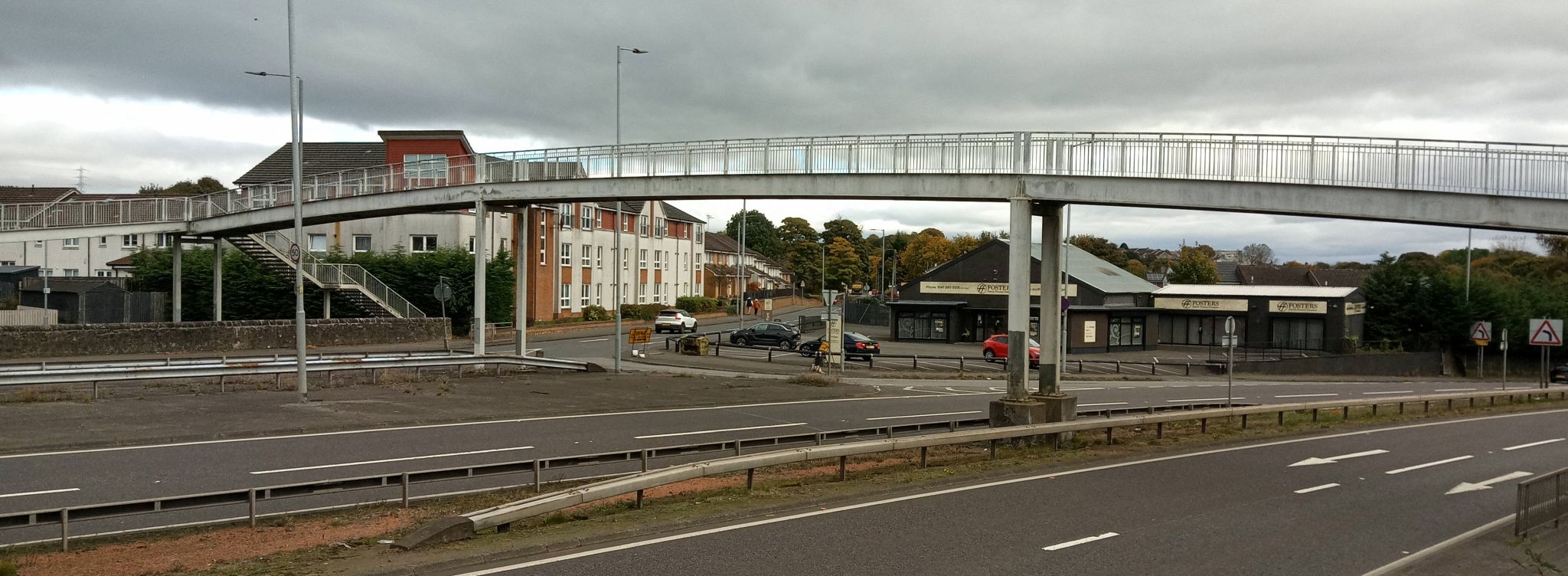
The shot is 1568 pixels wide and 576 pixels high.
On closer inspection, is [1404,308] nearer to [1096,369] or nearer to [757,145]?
[1096,369]

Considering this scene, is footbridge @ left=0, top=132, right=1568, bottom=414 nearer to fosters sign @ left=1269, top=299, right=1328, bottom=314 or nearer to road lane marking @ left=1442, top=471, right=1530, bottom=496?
road lane marking @ left=1442, top=471, right=1530, bottom=496

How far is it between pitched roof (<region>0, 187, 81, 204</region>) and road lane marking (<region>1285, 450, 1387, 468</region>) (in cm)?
7492

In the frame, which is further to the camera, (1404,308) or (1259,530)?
(1404,308)

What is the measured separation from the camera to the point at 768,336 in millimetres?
51031

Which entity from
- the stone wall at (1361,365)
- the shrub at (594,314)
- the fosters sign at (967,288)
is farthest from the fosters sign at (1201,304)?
the shrub at (594,314)

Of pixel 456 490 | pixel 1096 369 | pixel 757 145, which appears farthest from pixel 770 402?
pixel 1096 369

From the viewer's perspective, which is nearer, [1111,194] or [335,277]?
[1111,194]

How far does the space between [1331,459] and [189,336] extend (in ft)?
116

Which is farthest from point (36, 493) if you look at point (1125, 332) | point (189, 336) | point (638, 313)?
point (1125, 332)

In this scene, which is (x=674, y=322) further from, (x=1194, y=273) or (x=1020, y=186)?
(x=1194, y=273)

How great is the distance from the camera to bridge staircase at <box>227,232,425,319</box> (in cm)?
4266

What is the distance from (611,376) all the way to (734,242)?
10111cm

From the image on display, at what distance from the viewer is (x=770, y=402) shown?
86.2 feet

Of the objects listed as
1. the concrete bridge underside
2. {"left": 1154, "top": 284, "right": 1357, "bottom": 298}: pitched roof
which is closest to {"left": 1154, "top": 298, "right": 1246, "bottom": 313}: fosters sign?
{"left": 1154, "top": 284, "right": 1357, "bottom": 298}: pitched roof
